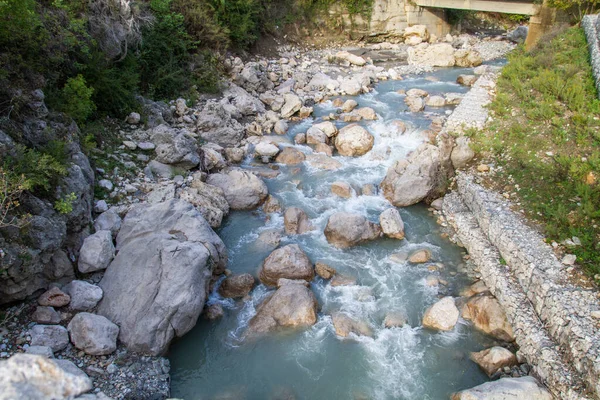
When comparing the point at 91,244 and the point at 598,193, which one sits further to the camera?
the point at 598,193

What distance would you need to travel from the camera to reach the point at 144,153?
11352mm

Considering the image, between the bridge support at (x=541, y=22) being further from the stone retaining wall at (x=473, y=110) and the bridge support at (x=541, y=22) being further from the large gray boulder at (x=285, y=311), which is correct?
the large gray boulder at (x=285, y=311)

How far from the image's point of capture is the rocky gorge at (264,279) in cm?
665

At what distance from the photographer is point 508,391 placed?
626cm

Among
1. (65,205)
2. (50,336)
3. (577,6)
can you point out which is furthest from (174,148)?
(577,6)

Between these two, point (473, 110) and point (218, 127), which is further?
point (473, 110)

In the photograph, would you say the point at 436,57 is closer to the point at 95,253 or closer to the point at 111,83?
the point at 111,83

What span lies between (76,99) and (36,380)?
27.1 ft

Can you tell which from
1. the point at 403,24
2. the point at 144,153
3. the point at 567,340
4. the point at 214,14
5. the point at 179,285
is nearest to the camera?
the point at 567,340

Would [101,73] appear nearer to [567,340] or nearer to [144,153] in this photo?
[144,153]

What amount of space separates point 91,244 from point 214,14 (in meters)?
13.9

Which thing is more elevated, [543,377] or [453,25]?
[453,25]

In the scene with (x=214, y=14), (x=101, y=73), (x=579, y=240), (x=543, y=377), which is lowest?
(x=543, y=377)

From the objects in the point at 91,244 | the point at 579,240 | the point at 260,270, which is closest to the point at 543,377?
the point at 579,240
